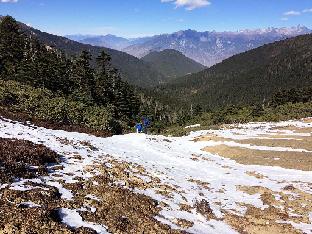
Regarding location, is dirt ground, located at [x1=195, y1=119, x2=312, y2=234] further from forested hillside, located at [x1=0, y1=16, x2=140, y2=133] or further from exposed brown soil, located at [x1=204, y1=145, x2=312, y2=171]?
forested hillside, located at [x1=0, y1=16, x2=140, y2=133]

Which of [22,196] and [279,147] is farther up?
[22,196]

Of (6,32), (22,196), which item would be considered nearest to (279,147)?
(22,196)

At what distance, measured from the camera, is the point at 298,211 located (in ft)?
56.6

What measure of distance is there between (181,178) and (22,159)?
8825 mm

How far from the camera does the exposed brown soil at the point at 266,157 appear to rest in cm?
2805

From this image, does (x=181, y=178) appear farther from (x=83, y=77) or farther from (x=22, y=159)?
(x=83, y=77)

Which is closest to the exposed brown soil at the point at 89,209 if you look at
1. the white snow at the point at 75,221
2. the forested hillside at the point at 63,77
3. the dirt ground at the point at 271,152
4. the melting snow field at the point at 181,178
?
the white snow at the point at 75,221

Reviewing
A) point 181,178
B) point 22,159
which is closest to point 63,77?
point 181,178

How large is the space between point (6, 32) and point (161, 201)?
81.1 m

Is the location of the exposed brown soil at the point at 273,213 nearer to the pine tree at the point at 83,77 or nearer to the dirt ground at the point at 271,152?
the dirt ground at the point at 271,152

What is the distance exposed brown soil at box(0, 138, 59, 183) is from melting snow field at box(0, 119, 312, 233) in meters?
0.53

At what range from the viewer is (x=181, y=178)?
2092 centimetres

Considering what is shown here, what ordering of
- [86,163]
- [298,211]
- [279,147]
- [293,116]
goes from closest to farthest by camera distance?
[298,211] → [86,163] → [279,147] → [293,116]

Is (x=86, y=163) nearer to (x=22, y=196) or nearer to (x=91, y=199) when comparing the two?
(x=91, y=199)
